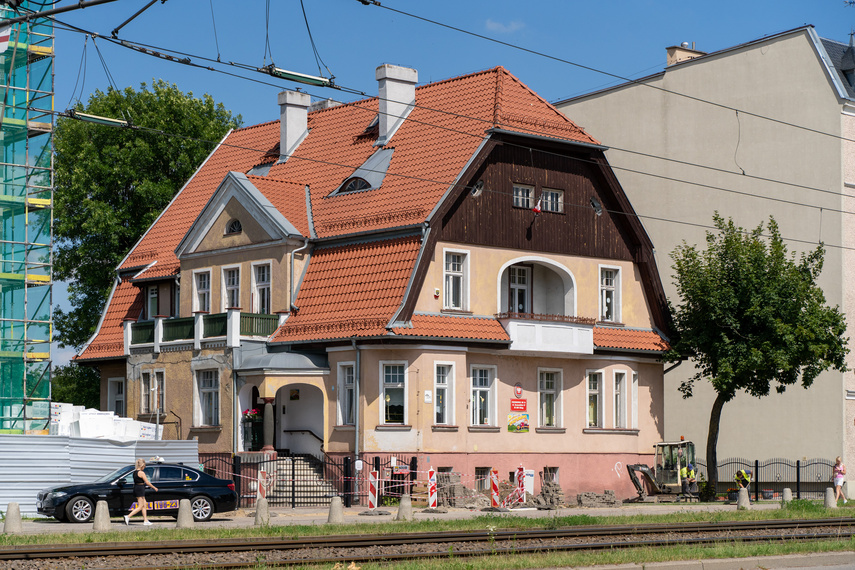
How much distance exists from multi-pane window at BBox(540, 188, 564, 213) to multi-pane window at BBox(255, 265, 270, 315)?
9.30 meters

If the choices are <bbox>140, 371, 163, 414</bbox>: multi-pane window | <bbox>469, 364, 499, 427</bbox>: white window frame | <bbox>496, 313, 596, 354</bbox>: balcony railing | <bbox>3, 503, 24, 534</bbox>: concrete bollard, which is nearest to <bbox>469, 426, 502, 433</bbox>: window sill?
<bbox>469, 364, 499, 427</bbox>: white window frame

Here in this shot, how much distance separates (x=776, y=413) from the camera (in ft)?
156

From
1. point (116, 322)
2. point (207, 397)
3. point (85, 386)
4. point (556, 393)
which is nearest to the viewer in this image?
point (556, 393)

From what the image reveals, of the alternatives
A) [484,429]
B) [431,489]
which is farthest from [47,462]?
[484,429]

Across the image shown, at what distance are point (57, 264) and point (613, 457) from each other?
29480 mm

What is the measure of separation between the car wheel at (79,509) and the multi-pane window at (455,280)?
43.2 ft

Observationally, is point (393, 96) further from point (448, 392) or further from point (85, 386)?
point (85, 386)

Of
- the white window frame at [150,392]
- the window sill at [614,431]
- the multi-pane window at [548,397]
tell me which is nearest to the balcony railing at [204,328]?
the white window frame at [150,392]

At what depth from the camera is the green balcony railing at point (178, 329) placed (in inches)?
1618

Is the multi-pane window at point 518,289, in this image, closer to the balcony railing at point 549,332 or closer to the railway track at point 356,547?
the balcony railing at point 549,332

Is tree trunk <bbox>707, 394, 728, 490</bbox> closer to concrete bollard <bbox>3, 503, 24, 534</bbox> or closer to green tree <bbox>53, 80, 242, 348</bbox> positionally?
concrete bollard <bbox>3, 503, 24, 534</bbox>

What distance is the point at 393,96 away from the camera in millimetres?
42062

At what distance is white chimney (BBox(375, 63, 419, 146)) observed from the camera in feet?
137

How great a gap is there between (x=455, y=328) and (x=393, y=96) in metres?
9.54
